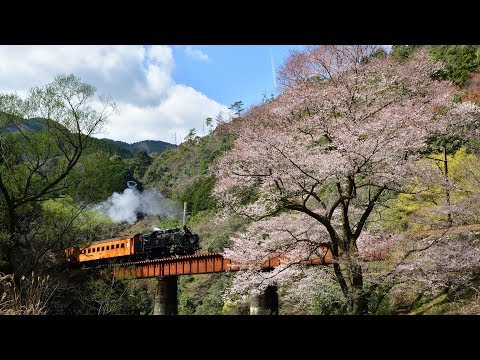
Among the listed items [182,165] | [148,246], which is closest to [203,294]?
[148,246]

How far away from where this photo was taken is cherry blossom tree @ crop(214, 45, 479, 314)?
7.91 metres

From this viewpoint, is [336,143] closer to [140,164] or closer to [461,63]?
[461,63]

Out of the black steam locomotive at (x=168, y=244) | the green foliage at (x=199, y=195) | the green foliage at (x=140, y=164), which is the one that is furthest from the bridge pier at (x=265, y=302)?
the green foliage at (x=140, y=164)

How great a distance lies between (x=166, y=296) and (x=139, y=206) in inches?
844

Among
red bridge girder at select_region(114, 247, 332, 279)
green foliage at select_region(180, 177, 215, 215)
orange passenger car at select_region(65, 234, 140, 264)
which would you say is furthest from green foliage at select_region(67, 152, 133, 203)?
green foliage at select_region(180, 177, 215, 215)

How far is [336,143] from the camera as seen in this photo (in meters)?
8.04

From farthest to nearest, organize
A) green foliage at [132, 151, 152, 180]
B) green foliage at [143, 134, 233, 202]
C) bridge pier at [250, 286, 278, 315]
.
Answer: green foliage at [132, 151, 152, 180] < green foliage at [143, 134, 233, 202] < bridge pier at [250, 286, 278, 315]

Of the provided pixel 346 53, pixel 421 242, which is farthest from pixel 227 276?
pixel 346 53

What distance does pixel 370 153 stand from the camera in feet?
25.2

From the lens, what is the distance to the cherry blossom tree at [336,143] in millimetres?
7914

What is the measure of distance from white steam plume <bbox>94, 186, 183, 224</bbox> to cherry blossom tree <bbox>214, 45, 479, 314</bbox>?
27.5 metres

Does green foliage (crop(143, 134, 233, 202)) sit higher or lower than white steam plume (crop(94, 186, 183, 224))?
higher

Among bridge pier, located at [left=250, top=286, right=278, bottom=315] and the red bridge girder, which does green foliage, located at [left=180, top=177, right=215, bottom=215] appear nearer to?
the red bridge girder
